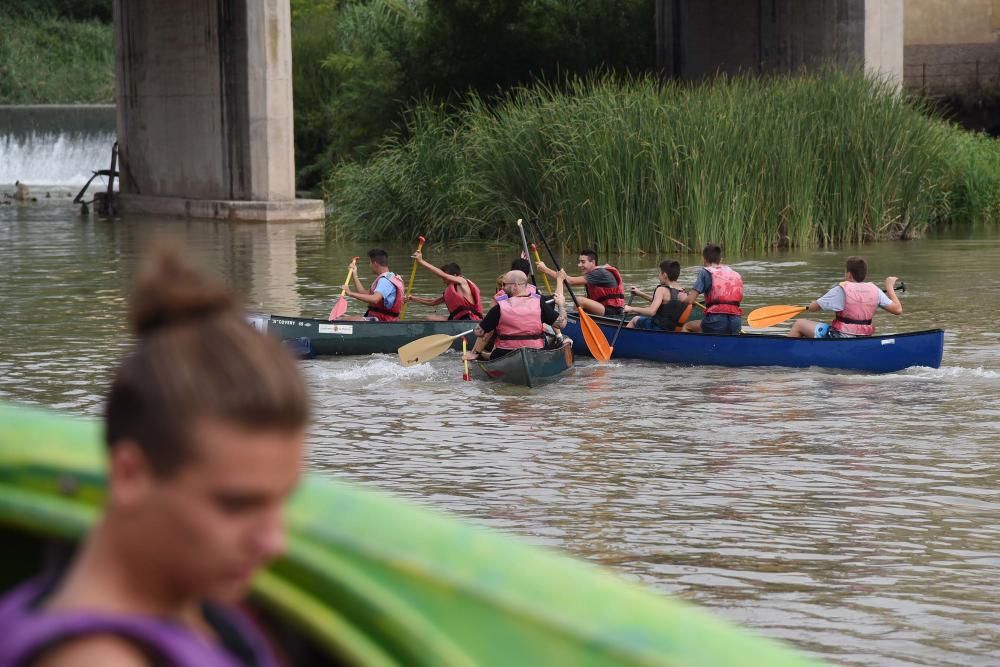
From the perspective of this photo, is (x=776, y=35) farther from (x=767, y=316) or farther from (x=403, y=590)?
(x=403, y=590)

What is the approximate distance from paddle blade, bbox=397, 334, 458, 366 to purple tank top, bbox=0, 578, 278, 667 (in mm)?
12282

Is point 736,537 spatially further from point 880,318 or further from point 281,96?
point 281,96

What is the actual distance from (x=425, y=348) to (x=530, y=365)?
4.18ft

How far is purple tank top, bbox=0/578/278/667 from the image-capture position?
1481 millimetres

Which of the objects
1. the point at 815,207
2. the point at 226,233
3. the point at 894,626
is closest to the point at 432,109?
the point at 226,233

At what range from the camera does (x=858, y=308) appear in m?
13.5

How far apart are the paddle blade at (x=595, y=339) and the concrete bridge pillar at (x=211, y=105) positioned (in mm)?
18573

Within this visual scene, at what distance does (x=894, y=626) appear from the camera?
252 inches

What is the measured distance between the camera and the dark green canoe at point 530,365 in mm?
13086

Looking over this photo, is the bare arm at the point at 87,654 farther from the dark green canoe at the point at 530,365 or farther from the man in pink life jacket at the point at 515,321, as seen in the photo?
the man in pink life jacket at the point at 515,321

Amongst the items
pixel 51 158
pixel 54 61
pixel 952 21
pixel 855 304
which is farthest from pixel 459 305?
pixel 54 61

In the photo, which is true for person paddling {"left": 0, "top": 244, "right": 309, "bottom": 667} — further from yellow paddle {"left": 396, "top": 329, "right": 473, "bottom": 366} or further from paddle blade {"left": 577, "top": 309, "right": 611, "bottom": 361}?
paddle blade {"left": 577, "top": 309, "right": 611, "bottom": 361}

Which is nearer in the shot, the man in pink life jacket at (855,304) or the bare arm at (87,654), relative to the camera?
the bare arm at (87,654)

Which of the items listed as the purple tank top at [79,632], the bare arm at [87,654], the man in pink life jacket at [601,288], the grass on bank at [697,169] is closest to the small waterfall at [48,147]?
the grass on bank at [697,169]
